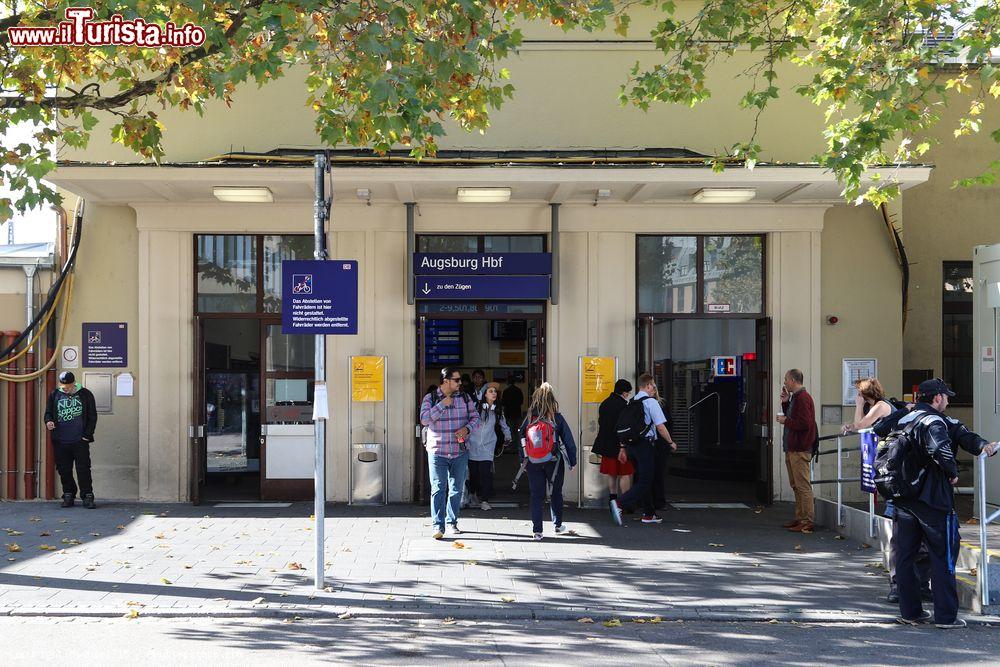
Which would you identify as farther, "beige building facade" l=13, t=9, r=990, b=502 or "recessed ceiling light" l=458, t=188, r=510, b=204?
"beige building facade" l=13, t=9, r=990, b=502

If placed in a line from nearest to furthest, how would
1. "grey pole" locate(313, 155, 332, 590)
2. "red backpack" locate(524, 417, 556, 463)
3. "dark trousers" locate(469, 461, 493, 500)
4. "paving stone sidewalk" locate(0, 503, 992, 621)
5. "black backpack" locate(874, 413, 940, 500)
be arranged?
"black backpack" locate(874, 413, 940, 500) → "paving stone sidewalk" locate(0, 503, 992, 621) → "grey pole" locate(313, 155, 332, 590) → "red backpack" locate(524, 417, 556, 463) → "dark trousers" locate(469, 461, 493, 500)

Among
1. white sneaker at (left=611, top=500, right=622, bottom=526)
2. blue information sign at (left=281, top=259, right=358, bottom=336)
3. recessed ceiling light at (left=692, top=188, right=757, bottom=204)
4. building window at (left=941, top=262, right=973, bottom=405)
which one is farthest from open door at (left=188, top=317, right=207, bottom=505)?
building window at (left=941, top=262, right=973, bottom=405)

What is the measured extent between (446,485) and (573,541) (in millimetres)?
1476

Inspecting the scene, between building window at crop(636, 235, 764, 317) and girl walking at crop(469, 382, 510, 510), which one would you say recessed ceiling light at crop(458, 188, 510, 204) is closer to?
building window at crop(636, 235, 764, 317)

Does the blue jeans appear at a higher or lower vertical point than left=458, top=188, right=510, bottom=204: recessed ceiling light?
lower

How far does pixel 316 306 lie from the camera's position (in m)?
8.78

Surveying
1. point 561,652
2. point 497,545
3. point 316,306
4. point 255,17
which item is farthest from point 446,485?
point 255,17

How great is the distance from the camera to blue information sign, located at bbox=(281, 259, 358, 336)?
8773 mm

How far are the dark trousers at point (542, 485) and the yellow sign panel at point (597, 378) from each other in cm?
248

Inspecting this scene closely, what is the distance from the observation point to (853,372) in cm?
1372

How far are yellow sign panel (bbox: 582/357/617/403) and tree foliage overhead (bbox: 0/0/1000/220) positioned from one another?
359 cm

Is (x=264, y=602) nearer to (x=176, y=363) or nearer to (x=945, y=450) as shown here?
(x=945, y=450)

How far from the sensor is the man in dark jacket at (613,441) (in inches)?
481

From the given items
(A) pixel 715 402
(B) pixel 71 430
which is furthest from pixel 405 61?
(A) pixel 715 402
